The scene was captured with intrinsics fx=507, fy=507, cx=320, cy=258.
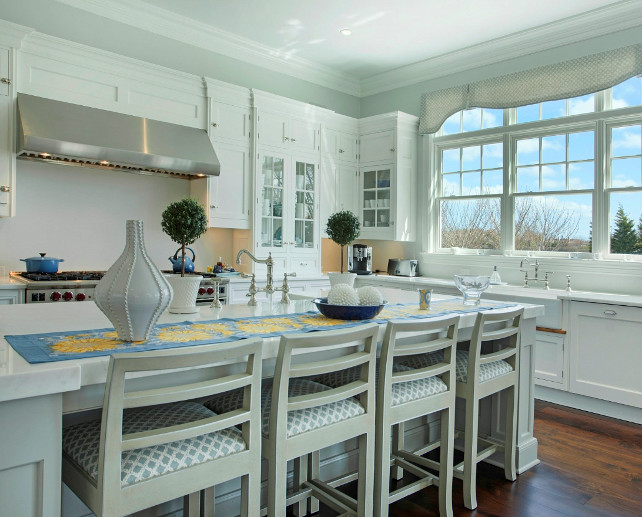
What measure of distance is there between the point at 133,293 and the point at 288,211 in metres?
3.54

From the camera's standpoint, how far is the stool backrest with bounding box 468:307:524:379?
2.24 metres

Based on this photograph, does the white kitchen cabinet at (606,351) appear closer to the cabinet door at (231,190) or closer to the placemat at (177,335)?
the placemat at (177,335)

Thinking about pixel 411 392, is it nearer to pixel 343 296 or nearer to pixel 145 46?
pixel 343 296

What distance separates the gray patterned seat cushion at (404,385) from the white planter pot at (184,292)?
631mm

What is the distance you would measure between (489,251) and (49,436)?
4.52 m

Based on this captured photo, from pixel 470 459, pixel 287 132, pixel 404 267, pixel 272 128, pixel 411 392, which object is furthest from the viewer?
pixel 404 267

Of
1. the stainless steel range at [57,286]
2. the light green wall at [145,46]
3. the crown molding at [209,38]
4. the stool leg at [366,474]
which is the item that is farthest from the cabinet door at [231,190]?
the stool leg at [366,474]

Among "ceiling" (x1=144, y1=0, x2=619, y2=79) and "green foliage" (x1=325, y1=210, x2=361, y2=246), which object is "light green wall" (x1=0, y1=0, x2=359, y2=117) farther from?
"green foliage" (x1=325, y1=210, x2=361, y2=246)

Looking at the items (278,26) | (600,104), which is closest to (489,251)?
(600,104)

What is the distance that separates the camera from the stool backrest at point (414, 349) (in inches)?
73.9

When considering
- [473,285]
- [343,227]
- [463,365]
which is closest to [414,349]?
[463,365]

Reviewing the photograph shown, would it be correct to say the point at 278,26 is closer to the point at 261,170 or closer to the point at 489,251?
the point at 261,170

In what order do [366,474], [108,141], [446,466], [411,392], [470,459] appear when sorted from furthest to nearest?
[108,141], [470,459], [446,466], [411,392], [366,474]

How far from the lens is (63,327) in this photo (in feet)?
5.84
